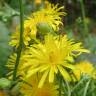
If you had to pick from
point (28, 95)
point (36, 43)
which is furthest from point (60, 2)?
point (28, 95)

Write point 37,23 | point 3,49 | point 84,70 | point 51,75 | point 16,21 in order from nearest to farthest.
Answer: point 51,75 → point 37,23 → point 84,70 → point 3,49 → point 16,21

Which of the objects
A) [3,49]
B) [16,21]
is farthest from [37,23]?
[16,21]

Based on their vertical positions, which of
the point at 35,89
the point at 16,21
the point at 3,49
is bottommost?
the point at 35,89

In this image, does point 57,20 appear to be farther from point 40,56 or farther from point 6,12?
point 6,12

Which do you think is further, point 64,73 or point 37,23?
point 37,23

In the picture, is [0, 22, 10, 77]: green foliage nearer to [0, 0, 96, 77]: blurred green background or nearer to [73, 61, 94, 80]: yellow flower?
[0, 0, 96, 77]: blurred green background

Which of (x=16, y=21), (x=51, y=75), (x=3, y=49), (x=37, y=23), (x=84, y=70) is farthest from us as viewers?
(x=16, y=21)

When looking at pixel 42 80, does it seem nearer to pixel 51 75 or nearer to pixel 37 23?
pixel 51 75

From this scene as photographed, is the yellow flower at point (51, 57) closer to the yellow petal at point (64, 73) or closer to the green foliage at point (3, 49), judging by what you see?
the yellow petal at point (64, 73)
